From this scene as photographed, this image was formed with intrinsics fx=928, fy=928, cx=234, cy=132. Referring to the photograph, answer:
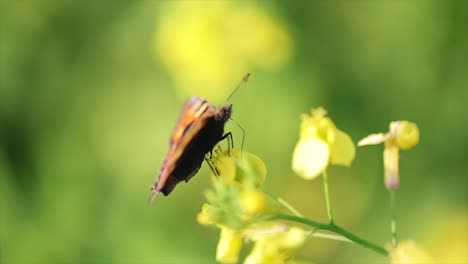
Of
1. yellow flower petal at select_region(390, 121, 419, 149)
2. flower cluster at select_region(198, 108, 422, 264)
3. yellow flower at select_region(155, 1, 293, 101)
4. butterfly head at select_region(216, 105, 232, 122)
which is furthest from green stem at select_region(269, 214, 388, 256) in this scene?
yellow flower at select_region(155, 1, 293, 101)

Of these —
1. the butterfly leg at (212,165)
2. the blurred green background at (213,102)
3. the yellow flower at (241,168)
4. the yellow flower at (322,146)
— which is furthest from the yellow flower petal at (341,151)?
the blurred green background at (213,102)

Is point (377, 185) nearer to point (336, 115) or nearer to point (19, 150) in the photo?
point (336, 115)

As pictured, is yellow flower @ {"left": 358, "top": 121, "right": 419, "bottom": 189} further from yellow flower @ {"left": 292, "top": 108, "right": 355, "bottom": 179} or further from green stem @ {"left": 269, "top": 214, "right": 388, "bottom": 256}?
green stem @ {"left": 269, "top": 214, "right": 388, "bottom": 256}

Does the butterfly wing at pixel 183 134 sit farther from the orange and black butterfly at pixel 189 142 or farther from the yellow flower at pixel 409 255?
the yellow flower at pixel 409 255

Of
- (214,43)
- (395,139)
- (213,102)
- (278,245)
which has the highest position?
(214,43)

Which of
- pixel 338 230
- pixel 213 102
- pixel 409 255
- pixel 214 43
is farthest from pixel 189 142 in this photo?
pixel 214 43

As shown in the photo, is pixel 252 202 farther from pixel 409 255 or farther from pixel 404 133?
pixel 404 133
